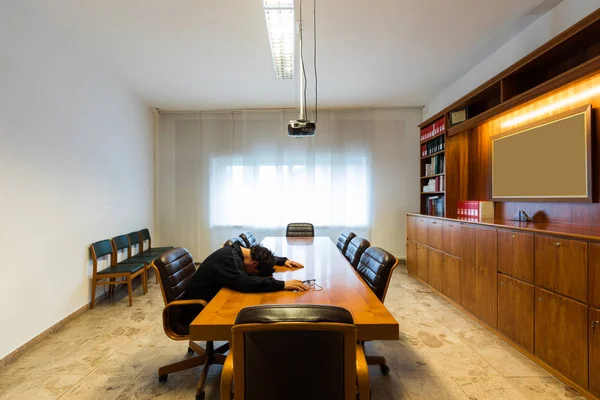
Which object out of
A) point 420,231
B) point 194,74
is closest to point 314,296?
point 420,231

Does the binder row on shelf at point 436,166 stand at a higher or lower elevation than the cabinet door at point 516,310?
higher

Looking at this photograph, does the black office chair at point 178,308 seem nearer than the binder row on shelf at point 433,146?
Yes

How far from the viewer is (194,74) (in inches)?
160

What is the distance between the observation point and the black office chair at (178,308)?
6.15 ft

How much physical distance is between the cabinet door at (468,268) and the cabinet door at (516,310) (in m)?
0.40

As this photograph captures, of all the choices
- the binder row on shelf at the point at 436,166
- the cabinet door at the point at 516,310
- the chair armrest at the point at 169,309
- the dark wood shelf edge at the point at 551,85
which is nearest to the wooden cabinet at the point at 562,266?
the cabinet door at the point at 516,310

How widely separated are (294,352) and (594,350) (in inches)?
87.5

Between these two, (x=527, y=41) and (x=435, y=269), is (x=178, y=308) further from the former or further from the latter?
(x=527, y=41)

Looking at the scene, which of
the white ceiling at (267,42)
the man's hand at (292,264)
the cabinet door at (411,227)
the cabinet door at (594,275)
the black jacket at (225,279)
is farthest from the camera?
the cabinet door at (411,227)

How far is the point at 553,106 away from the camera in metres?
2.72

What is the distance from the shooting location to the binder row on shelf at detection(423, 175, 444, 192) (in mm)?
4301

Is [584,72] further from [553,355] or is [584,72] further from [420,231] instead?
[420,231]

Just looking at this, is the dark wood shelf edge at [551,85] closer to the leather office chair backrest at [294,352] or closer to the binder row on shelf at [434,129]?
the binder row on shelf at [434,129]

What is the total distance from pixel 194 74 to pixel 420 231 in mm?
4199
